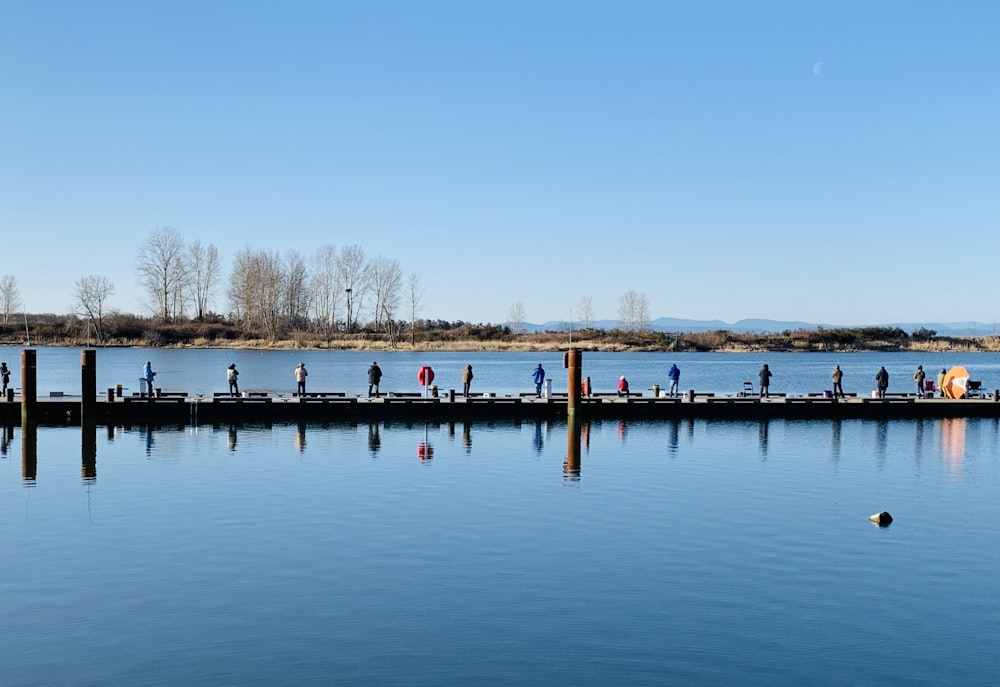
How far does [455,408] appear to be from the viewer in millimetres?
44625

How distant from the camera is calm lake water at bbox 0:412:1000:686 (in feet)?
44.6

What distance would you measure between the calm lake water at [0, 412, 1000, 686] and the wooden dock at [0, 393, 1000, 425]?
9241 millimetres

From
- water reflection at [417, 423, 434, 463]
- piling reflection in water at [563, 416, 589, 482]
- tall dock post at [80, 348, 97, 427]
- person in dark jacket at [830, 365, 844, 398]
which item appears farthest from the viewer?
person in dark jacket at [830, 365, 844, 398]

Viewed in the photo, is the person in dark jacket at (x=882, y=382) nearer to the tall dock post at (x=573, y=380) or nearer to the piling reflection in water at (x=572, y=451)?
the tall dock post at (x=573, y=380)

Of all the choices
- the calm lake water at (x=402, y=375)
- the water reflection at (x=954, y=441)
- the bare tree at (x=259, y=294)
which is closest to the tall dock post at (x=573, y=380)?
the water reflection at (x=954, y=441)

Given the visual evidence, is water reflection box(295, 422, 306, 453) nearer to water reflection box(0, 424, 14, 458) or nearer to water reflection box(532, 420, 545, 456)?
water reflection box(532, 420, 545, 456)

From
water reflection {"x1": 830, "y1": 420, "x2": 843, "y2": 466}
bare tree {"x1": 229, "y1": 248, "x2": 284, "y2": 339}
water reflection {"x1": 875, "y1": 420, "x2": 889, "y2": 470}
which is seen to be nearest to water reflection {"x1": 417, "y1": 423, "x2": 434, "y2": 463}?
water reflection {"x1": 830, "y1": 420, "x2": 843, "y2": 466}

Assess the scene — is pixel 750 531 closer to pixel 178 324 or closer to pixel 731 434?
pixel 731 434

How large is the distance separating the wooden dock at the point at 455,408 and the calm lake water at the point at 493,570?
9.24 metres

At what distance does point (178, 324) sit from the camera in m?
144

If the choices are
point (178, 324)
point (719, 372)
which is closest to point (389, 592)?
point (719, 372)

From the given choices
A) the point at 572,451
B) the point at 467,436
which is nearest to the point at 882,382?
the point at 572,451

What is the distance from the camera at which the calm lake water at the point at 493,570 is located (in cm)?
1359

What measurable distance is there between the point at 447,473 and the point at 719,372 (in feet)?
251
